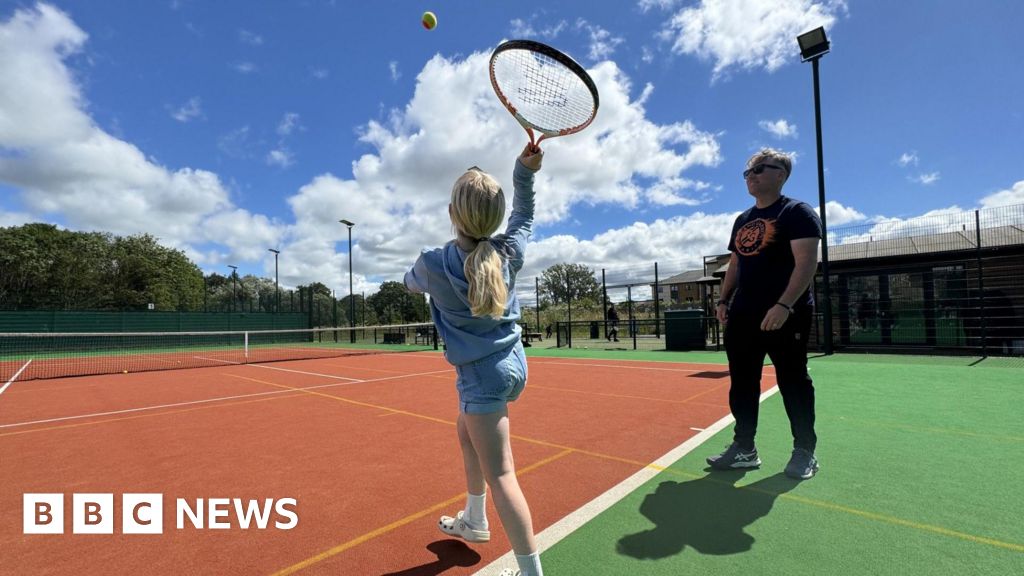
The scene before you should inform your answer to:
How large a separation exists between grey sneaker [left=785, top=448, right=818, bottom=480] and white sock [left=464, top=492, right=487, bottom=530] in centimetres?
215

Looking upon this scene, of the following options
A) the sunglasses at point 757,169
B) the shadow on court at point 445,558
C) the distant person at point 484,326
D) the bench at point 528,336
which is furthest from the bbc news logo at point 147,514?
the bench at point 528,336

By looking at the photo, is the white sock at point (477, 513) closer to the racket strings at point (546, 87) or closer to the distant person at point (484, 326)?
the distant person at point (484, 326)

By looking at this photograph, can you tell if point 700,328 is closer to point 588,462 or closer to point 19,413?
point 588,462

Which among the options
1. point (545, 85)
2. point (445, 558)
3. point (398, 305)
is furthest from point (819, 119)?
point (398, 305)

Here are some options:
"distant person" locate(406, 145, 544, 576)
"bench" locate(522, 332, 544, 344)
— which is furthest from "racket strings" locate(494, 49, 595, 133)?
"bench" locate(522, 332, 544, 344)

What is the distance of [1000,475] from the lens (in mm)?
3090

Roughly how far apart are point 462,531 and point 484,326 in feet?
3.73

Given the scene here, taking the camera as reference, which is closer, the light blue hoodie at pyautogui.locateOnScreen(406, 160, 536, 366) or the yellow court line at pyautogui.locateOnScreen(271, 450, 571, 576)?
the light blue hoodie at pyautogui.locateOnScreen(406, 160, 536, 366)

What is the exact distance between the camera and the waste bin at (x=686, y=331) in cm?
1533

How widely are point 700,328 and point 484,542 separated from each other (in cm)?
1446

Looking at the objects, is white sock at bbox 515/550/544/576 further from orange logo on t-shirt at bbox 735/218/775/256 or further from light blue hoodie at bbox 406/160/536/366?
orange logo on t-shirt at bbox 735/218/775/256

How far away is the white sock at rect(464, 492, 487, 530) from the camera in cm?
229

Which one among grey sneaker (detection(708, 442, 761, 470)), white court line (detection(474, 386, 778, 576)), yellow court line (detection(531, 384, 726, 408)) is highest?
grey sneaker (detection(708, 442, 761, 470))

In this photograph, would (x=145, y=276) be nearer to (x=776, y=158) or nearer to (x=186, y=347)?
(x=186, y=347)
